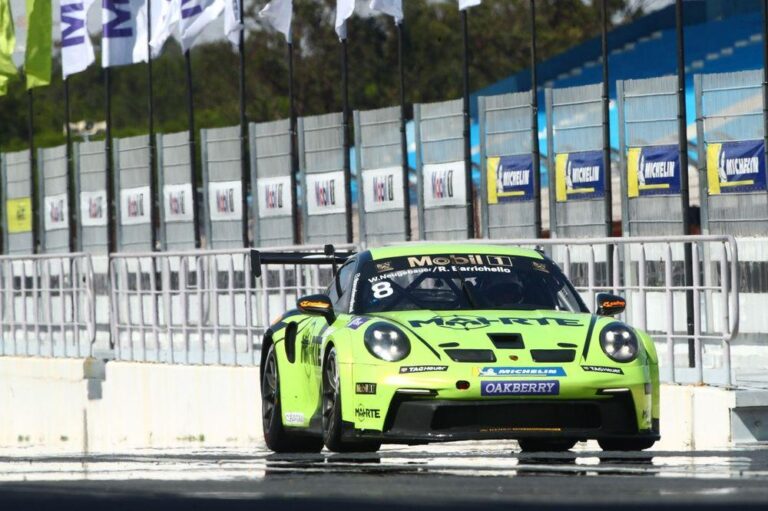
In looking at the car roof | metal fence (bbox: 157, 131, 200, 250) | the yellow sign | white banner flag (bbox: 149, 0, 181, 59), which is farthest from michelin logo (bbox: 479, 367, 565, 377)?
the yellow sign

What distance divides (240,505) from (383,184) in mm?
17790

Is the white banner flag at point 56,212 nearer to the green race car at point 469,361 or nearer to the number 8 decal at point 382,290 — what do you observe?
the green race car at point 469,361

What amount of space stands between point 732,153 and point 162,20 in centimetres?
1685

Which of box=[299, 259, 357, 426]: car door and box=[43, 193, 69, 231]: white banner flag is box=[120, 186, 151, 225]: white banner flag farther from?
box=[299, 259, 357, 426]: car door

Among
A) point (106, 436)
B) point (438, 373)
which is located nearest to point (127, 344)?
point (106, 436)

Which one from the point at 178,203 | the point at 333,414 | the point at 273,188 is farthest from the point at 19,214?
the point at 333,414

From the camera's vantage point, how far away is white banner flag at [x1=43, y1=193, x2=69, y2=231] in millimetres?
35625

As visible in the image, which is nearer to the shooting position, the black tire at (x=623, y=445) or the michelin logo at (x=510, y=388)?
the michelin logo at (x=510, y=388)

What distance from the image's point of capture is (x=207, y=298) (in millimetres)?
22250

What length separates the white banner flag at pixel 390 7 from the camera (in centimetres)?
2920

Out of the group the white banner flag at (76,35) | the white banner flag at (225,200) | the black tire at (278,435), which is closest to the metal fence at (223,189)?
the white banner flag at (225,200)

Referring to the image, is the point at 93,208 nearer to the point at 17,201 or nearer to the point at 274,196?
the point at 17,201

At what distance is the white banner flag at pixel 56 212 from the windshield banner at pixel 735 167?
17.3 m

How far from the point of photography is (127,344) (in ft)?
79.0
